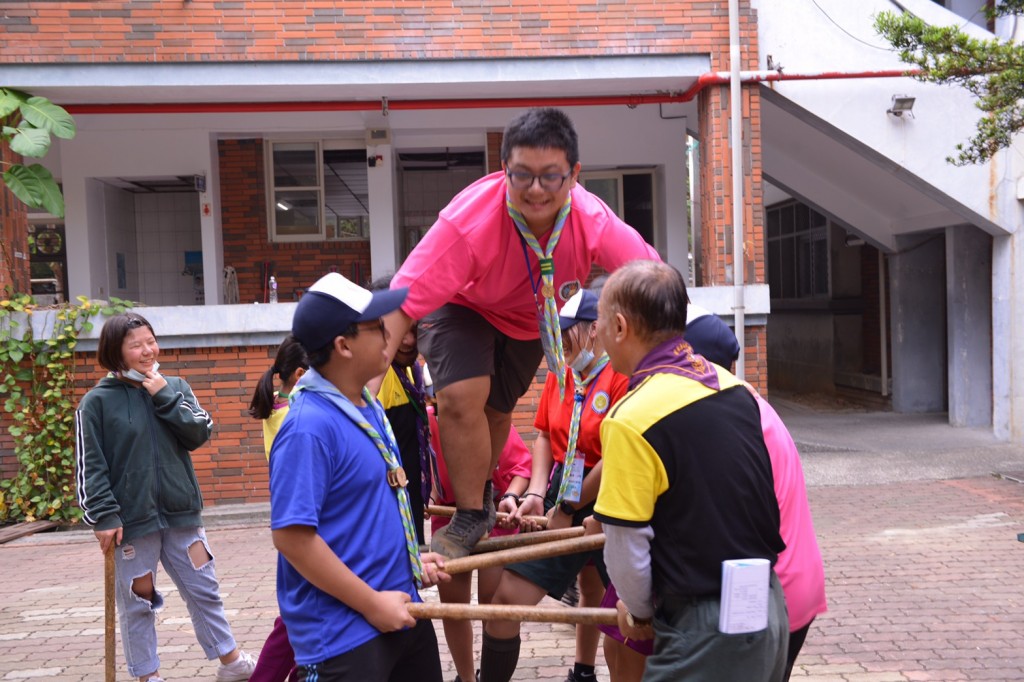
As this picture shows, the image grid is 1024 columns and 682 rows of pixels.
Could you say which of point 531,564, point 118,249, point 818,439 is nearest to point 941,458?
point 818,439

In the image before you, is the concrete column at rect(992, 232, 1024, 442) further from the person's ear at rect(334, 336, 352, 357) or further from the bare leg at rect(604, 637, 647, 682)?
the person's ear at rect(334, 336, 352, 357)

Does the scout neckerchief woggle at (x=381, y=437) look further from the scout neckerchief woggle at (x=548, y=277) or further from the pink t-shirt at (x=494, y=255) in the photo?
the scout neckerchief woggle at (x=548, y=277)

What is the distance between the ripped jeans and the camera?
4.63 meters

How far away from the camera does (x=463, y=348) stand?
3.48 meters

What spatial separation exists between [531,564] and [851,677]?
6.76 ft

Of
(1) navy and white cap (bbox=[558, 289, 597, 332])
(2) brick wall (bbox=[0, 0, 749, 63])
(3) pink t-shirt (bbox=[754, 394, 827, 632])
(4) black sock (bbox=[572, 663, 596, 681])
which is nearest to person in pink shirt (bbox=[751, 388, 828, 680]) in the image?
(3) pink t-shirt (bbox=[754, 394, 827, 632])

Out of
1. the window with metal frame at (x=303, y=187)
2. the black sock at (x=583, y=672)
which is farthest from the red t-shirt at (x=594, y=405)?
the window with metal frame at (x=303, y=187)

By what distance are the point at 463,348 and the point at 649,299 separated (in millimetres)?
1176

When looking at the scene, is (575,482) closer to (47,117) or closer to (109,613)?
(109,613)

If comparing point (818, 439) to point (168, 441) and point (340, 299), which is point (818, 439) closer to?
point (168, 441)

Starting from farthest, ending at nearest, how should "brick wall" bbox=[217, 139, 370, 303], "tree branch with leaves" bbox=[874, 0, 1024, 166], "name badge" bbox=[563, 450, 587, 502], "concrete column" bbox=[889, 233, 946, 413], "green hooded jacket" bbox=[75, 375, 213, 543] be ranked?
"concrete column" bbox=[889, 233, 946, 413] < "brick wall" bbox=[217, 139, 370, 303] < "tree branch with leaves" bbox=[874, 0, 1024, 166] < "green hooded jacket" bbox=[75, 375, 213, 543] < "name badge" bbox=[563, 450, 587, 502]

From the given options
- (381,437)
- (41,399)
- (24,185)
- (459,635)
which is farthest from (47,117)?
(381,437)

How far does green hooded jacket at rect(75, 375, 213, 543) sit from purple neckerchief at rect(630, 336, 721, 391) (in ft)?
10.00

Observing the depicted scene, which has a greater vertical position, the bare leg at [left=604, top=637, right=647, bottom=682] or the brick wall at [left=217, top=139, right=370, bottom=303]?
the brick wall at [left=217, top=139, right=370, bottom=303]
